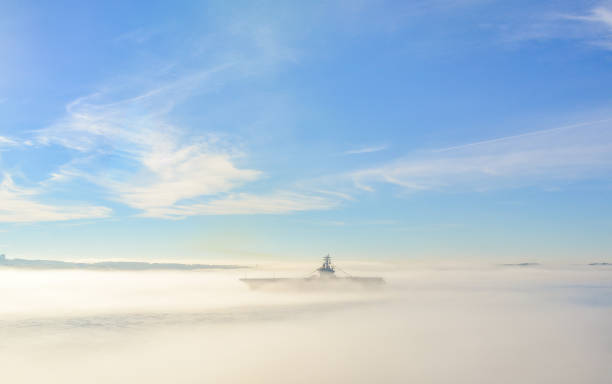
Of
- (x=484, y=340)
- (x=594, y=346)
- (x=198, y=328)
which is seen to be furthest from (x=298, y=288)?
(x=594, y=346)

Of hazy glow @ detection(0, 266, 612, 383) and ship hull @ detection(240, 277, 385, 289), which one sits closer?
hazy glow @ detection(0, 266, 612, 383)

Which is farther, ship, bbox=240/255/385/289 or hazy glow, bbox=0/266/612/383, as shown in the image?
ship, bbox=240/255/385/289

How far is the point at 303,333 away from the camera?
10269 cm

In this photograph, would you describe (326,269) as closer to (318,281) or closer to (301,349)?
(318,281)

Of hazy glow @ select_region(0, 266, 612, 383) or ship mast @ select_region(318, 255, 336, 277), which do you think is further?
ship mast @ select_region(318, 255, 336, 277)

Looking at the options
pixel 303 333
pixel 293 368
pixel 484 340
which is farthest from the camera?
pixel 303 333

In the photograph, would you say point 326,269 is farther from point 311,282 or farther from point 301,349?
point 301,349

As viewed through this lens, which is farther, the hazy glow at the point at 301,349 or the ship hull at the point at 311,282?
the ship hull at the point at 311,282

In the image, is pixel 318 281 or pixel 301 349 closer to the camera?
pixel 301 349

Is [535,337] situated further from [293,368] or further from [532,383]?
[293,368]

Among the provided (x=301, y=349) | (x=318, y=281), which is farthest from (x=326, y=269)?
(x=301, y=349)

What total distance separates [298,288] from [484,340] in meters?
91.2

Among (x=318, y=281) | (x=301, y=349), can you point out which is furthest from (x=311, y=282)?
(x=301, y=349)

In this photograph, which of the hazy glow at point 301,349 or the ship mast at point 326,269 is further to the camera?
the ship mast at point 326,269
